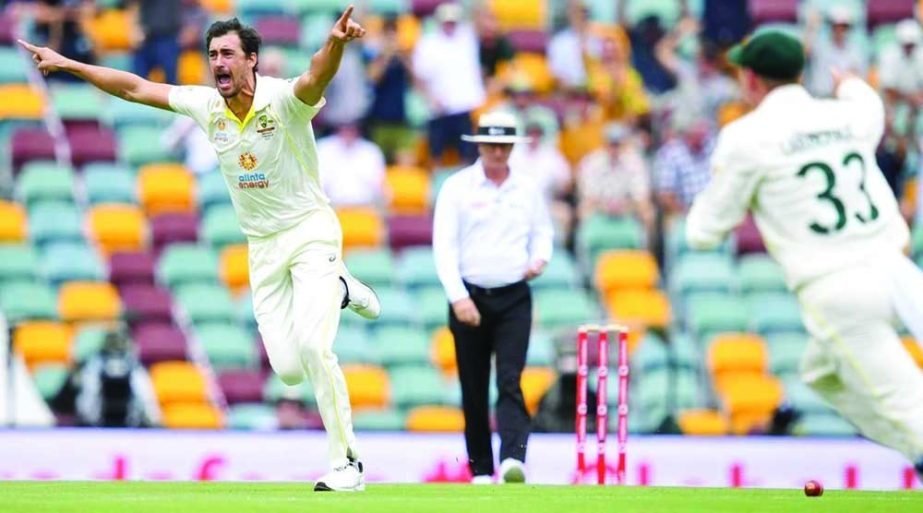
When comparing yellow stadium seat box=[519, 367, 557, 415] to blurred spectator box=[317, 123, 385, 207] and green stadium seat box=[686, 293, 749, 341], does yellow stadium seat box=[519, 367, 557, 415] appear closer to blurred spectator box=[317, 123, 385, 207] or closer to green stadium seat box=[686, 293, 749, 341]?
green stadium seat box=[686, 293, 749, 341]

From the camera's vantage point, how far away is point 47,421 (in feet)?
48.5

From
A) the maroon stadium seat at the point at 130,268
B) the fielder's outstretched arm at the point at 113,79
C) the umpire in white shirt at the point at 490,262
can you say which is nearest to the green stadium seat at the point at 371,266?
the maroon stadium seat at the point at 130,268

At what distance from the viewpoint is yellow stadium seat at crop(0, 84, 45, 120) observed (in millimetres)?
17219

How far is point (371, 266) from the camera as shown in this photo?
16.5m

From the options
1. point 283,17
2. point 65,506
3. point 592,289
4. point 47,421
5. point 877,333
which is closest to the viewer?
point 877,333

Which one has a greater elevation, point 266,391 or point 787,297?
point 787,297

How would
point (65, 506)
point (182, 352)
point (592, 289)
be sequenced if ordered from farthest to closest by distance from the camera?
point (592, 289), point (182, 352), point (65, 506)

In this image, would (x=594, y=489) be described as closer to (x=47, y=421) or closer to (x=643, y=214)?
(x=47, y=421)

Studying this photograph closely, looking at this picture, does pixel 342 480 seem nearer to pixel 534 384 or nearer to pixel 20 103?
pixel 534 384

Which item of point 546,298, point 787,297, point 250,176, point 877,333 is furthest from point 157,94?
point 787,297

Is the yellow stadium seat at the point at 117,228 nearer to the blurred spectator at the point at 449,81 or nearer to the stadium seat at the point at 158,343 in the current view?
the stadium seat at the point at 158,343

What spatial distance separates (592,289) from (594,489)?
7262 millimetres

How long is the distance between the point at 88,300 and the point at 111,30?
3.30m

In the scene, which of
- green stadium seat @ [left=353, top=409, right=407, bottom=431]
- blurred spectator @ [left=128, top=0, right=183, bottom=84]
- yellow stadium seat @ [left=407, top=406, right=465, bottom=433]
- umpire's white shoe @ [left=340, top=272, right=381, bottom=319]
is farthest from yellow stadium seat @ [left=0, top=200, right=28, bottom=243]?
umpire's white shoe @ [left=340, top=272, right=381, bottom=319]
